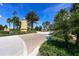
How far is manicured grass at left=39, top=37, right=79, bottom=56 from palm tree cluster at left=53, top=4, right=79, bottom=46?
2.0 inches

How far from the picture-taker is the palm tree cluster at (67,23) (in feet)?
6.92

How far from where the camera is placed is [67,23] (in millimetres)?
2139

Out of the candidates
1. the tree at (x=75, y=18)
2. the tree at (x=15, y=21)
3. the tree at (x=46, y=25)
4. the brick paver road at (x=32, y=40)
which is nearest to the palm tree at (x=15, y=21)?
the tree at (x=15, y=21)

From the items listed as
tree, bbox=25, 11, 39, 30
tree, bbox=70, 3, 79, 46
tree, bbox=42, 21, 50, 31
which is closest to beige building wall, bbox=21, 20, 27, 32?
tree, bbox=25, 11, 39, 30

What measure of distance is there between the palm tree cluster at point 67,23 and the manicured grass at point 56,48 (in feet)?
0.17

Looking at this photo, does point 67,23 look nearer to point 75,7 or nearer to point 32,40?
point 75,7

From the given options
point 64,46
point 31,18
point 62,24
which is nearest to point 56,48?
point 64,46

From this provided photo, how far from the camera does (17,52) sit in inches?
83.9

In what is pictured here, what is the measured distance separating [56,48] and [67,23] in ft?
0.84

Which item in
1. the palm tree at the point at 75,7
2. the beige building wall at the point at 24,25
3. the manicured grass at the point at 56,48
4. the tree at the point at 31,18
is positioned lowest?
the manicured grass at the point at 56,48

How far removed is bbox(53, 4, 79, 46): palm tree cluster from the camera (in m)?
2.11

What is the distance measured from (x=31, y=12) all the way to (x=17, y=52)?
1.30ft

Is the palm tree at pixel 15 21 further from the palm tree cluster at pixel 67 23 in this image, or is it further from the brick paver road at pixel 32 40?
the palm tree cluster at pixel 67 23

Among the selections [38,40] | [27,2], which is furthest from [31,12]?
[38,40]
